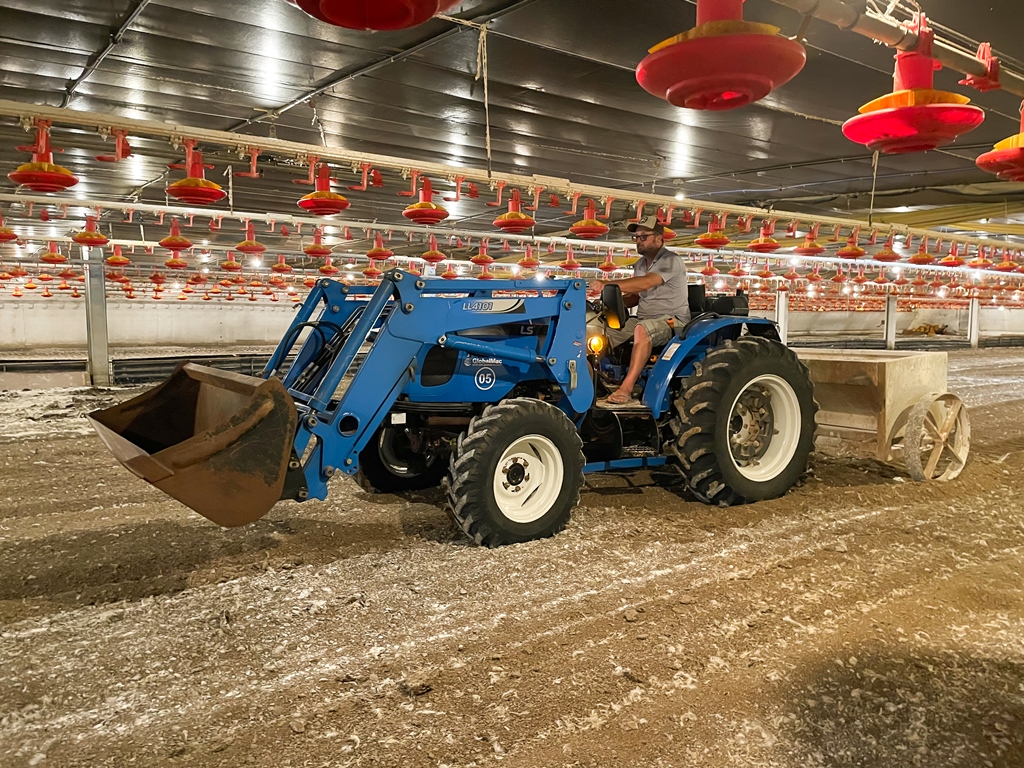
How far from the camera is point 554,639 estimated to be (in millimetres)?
3217

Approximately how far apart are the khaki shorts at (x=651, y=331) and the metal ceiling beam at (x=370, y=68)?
2478 mm

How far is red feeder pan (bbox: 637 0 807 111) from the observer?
192 cm

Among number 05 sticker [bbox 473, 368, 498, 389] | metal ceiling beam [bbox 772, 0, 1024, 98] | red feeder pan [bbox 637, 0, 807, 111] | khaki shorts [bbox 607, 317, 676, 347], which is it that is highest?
metal ceiling beam [bbox 772, 0, 1024, 98]

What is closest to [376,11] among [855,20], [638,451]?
[855,20]

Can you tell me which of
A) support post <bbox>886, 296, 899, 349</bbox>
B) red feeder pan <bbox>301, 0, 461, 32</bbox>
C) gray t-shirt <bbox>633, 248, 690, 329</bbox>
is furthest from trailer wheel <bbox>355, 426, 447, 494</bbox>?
support post <bbox>886, 296, 899, 349</bbox>

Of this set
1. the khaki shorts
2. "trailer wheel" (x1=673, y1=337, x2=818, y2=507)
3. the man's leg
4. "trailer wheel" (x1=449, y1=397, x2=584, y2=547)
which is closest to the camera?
"trailer wheel" (x1=449, y1=397, x2=584, y2=547)

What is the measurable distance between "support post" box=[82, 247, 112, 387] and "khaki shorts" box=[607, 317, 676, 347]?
1222 centimetres

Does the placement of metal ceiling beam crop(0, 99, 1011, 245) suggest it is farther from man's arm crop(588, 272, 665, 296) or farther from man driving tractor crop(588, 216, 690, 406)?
man's arm crop(588, 272, 665, 296)

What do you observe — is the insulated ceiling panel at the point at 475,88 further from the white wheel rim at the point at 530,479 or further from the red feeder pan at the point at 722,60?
the red feeder pan at the point at 722,60

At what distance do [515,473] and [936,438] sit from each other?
372 cm

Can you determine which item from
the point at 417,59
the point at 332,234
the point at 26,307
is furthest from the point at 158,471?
the point at 26,307

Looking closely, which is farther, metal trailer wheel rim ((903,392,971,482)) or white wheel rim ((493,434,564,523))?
metal trailer wheel rim ((903,392,971,482))

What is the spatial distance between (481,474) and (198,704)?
1871 mm

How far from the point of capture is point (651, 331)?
5.29m
